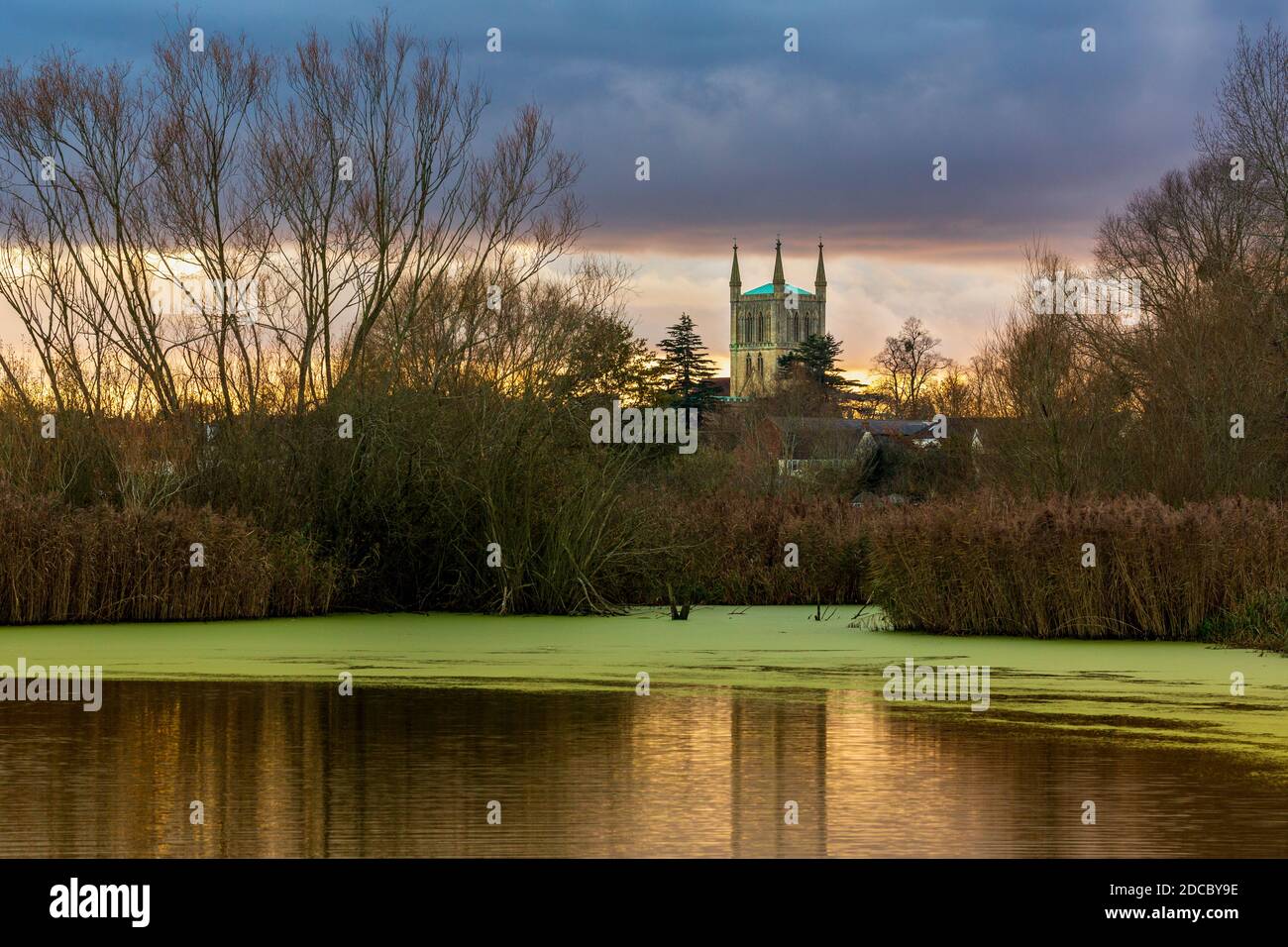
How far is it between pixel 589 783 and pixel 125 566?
38.7 feet

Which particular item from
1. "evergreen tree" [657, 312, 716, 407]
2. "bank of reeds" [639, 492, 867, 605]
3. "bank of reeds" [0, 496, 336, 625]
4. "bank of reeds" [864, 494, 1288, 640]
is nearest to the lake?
"bank of reeds" [864, 494, 1288, 640]

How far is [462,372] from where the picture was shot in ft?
76.8

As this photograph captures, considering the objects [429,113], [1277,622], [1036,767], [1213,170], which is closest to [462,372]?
[429,113]

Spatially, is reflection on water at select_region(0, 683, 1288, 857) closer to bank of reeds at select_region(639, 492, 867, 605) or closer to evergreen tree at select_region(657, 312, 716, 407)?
bank of reeds at select_region(639, 492, 867, 605)

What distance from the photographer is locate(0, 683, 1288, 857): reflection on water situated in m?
7.93

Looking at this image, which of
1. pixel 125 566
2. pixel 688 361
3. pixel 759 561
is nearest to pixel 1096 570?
pixel 759 561

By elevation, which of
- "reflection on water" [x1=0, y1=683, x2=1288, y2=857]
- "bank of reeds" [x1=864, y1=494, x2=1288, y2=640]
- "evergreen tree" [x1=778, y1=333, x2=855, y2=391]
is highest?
"evergreen tree" [x1=778, y1=333, x2=855, y2=391]

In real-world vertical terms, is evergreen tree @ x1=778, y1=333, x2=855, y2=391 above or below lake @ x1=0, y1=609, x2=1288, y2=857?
above

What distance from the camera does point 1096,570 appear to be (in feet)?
60.3

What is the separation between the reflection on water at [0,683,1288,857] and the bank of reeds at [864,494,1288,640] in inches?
232

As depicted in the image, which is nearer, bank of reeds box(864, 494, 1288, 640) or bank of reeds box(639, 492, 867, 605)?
bank of reeds box(864, 494, 1288, 640)

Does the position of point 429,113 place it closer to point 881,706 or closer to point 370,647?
point 370,647

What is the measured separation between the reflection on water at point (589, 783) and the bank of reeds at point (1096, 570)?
5.89 m

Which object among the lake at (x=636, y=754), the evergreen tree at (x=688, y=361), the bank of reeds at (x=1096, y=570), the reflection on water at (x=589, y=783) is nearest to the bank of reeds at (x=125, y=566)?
the lake at (x=636, y=754)
